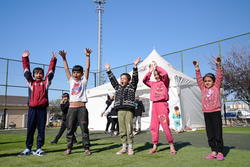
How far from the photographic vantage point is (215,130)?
3.57 meters

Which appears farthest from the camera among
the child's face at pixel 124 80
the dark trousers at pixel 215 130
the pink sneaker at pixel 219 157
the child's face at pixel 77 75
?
the child's face at pixel 124 80

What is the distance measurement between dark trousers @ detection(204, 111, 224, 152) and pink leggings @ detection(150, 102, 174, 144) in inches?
26.2

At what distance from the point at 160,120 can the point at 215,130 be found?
36.4 inches

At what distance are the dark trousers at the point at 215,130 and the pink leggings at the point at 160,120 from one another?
0.67 m

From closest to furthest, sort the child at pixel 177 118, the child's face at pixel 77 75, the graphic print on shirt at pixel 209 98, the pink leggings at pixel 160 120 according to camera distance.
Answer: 1. the graphic print on shirt at pixel 209 98
2. the pink leggings at pixel 160 120
3. the child's face at pixel 77 75
4. the child at pixel 177 118

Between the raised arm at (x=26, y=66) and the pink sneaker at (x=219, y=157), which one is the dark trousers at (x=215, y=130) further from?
the raised arm at (x=26, y=66)

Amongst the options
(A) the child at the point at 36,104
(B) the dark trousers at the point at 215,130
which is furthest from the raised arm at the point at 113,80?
(B) the dark trousers at the point at 215,130

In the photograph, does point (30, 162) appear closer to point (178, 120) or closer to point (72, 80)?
point (72, 80)

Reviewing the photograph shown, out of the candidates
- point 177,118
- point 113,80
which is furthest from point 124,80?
point 177,118

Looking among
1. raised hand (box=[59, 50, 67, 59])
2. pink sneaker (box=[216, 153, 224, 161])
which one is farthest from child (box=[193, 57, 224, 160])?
raised hand (box=[59, 50, 67, 59])

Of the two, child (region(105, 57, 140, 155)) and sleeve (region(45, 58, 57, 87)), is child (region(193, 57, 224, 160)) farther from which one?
sleeve (region(45, 58, 57, 87))

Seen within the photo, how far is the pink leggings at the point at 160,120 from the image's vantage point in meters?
3.96

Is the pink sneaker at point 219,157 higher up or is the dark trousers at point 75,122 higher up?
the dark trousers at point 75,122

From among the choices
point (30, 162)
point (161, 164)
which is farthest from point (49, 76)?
point (161, 164)
